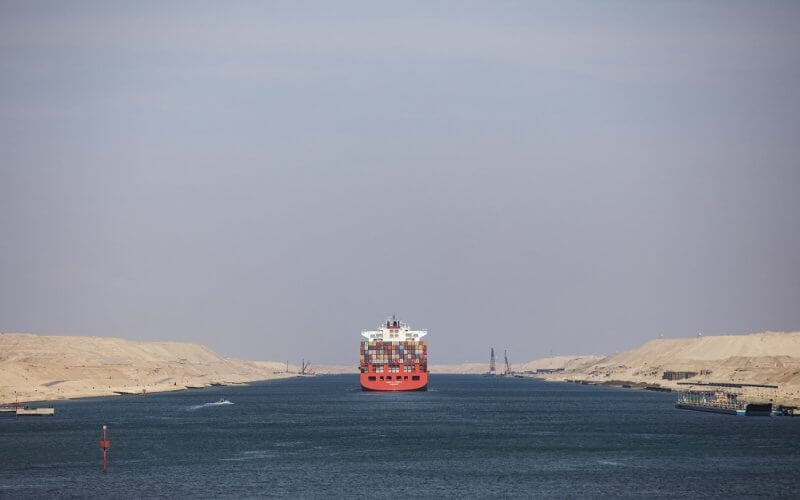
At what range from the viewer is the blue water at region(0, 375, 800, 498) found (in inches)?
3282

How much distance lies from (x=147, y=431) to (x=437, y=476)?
5211 centimetres

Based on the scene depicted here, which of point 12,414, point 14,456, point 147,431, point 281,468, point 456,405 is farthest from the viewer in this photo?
point 456,405

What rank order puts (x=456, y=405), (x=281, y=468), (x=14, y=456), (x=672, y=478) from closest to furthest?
1. (x=672, y=478)
2. (x=281, y=468)
3. (x=14, y=456)
4. (x=456, y=405)

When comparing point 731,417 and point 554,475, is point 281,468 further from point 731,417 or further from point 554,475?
point 731,417

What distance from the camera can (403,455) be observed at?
10512 centimetres

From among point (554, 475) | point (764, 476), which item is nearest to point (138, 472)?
point (554, 475)

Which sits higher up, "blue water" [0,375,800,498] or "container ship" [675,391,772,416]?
"container ship" [675,391,772,416]

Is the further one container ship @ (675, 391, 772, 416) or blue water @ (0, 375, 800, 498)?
container ship @ (675, 391, 772, 416)

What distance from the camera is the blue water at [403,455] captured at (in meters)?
83.4

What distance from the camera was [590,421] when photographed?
14938cm

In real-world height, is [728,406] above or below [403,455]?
above

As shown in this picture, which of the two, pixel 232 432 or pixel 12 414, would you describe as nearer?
pixel 232 432

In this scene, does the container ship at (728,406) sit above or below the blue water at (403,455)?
above

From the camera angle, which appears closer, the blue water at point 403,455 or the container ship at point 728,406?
the blue water at point 403,455
